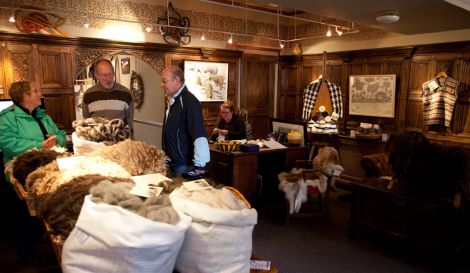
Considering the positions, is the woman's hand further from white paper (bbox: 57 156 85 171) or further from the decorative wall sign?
the decorative wall sign

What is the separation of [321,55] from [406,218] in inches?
160

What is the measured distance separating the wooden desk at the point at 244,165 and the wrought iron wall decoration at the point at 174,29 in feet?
8.22

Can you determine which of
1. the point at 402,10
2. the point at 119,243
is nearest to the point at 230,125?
the point at 402,10

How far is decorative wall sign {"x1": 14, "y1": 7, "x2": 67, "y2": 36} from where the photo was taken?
4.41 metres

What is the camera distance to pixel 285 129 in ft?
15.7

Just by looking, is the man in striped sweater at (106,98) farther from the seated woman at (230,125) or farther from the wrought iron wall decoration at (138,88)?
the wrought iron wall decoration at (138,88)

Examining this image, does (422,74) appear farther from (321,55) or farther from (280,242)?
(280,242)

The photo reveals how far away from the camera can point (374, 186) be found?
11.7 feet

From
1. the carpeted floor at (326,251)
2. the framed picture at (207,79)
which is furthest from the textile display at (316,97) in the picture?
the carpeted floor at (326,251)

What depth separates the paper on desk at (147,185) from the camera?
4.50ft

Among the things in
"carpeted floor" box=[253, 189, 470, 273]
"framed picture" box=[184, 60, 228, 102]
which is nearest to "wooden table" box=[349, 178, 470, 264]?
"carpeted floor" box=[253, 189, 470, 273]

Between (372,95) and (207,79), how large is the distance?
2.86 meters

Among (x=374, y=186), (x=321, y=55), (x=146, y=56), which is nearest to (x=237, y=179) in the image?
(x=374, y=186)

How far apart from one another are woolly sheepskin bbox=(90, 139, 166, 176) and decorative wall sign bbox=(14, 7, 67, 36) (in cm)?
334
